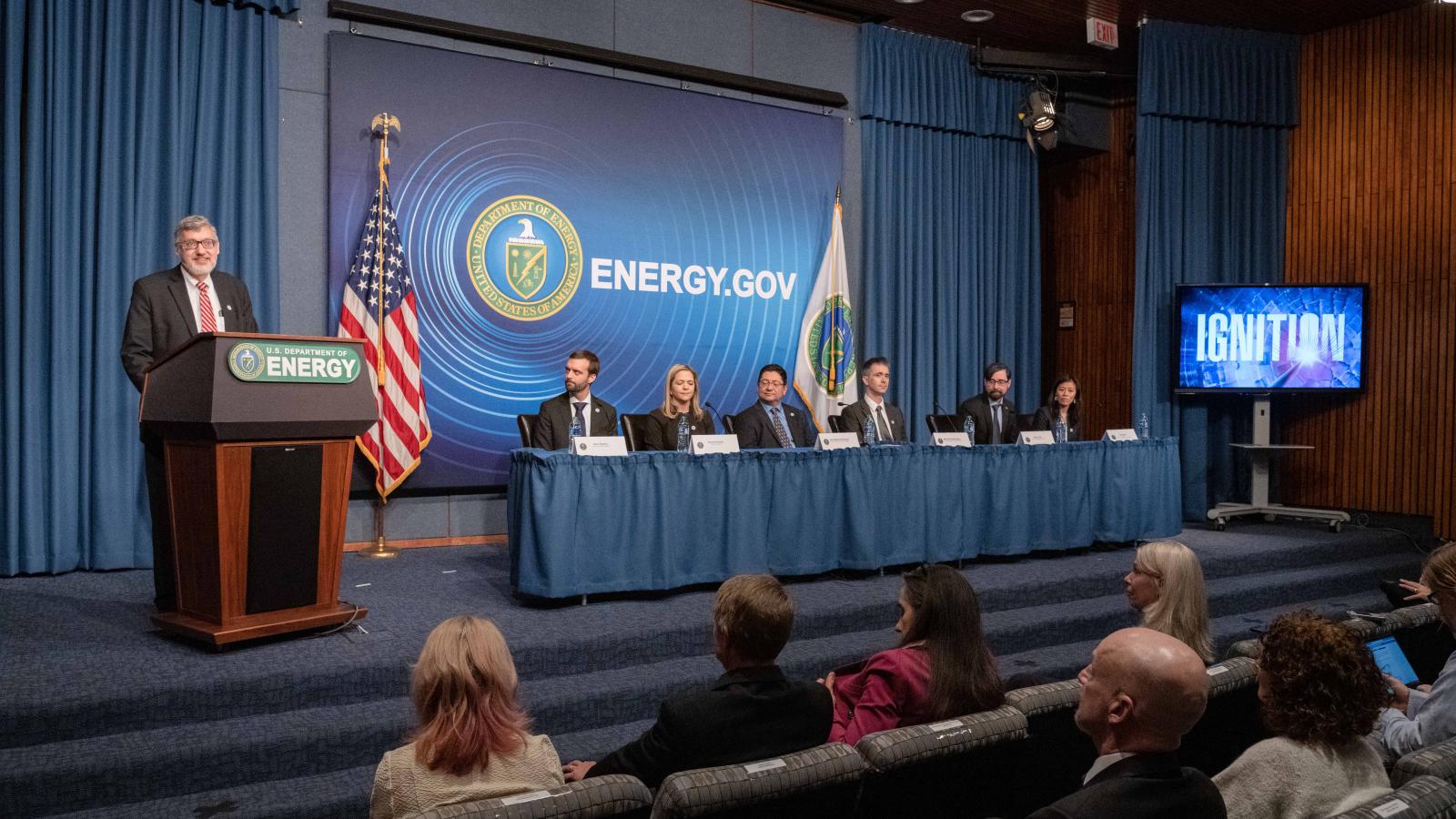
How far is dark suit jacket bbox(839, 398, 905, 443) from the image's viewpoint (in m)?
5.87

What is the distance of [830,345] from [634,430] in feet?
Result: 7.99

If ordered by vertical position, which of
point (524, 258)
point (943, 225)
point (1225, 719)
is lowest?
point (1225, 719)

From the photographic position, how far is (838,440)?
17.1 ft

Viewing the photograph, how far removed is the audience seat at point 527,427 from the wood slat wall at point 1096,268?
5218 millimetres

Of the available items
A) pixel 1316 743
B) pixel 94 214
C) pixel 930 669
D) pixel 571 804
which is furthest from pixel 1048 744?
pixel 94 214

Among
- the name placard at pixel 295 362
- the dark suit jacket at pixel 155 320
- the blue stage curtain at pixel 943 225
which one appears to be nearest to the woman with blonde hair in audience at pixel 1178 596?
the name placard at pixel 295 362

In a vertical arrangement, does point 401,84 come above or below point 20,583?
above

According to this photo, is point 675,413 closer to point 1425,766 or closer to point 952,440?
point 952,440

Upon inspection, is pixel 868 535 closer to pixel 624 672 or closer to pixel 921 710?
pixel 624 672

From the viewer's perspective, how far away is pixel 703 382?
6996 millimetres

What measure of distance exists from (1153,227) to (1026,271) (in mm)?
1075

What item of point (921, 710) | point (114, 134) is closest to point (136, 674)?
point (921, 710)

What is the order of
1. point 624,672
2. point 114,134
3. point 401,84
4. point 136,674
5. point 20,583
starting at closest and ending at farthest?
point 136,674
point 624,672
point 20,583
point 114,134
point 401,84

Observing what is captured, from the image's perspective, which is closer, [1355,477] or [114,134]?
[114,134]
